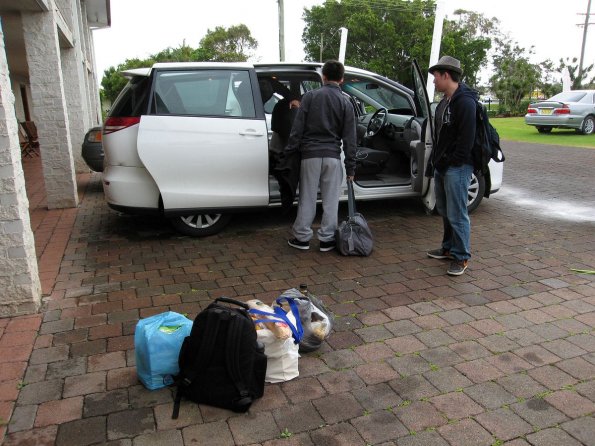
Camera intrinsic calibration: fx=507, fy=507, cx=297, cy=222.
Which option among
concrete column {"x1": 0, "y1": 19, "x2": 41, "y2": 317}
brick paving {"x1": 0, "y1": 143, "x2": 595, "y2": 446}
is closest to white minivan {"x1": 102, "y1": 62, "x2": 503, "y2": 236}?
brick paving {"x1": 0, "y1": 143, "x2": 595, "y2": 446}

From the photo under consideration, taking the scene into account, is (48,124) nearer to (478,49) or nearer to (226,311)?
(226,311)

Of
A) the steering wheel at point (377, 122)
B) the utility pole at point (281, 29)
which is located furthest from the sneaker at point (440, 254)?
the utility pole at point (281, 29)

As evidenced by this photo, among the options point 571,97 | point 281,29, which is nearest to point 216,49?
point 281,29

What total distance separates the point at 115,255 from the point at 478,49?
46719 millimetres

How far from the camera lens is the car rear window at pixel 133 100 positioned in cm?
513

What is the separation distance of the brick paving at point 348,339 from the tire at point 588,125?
45.6 ft

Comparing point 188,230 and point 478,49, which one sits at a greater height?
point 478,49

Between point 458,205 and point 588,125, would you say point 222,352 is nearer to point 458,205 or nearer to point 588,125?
point 458,205

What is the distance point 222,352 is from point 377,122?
5037mm

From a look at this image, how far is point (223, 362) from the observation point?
2.62m

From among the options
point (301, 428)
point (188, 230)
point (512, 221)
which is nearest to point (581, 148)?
point (512, 221)

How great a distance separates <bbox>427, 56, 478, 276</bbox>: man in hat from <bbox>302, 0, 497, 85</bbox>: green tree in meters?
39.4

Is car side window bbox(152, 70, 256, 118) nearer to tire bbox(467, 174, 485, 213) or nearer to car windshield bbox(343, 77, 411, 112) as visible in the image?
car windshield bbox(343, 77, 411, 112)

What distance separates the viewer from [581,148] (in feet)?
45.9
